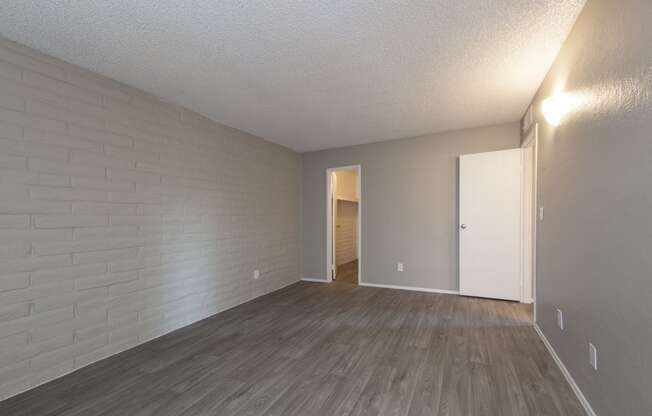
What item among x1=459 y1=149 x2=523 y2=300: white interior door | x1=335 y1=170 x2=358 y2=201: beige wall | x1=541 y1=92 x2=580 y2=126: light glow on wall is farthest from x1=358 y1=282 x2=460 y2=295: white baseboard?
x1=541 y1=92 x2=580 y2=126: light glow on wall

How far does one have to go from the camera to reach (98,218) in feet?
7.65

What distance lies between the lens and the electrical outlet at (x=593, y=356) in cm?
156

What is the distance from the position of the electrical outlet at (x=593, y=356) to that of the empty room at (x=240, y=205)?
0.02 m

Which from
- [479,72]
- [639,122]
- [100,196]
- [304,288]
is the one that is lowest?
[304,288]

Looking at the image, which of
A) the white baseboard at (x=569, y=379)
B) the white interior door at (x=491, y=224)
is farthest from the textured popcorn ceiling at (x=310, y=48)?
the white baseboard at (x=569, y=379)

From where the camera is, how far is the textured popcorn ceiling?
5.46ft

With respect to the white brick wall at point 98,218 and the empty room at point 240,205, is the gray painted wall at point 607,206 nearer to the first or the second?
the empty room at point 240,205

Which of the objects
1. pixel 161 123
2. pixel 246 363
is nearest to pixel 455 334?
pixel 246 363

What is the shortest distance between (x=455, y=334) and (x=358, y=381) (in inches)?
50.2

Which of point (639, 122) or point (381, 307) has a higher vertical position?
point (639, 122)

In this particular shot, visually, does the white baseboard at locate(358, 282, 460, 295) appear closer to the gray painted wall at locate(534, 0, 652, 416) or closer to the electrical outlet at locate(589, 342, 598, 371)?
the gray painted wall at locate(534, 0, 652, 416)

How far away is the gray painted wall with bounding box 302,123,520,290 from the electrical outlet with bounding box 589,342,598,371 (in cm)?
251

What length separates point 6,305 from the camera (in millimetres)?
1841

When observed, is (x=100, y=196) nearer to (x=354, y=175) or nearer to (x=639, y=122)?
(x=639, y=122)
